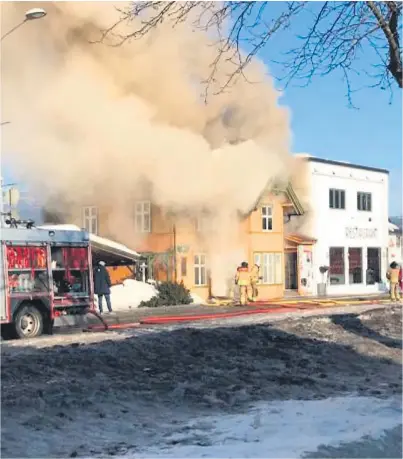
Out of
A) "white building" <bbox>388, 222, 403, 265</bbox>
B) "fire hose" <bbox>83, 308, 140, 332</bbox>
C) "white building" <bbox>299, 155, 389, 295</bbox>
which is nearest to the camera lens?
"fire hose" <bbox>83, 308, 140, 332</bbox>

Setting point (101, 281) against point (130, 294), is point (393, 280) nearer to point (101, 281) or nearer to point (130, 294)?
point (130, 294)

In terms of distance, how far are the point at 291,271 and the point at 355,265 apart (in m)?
4.34

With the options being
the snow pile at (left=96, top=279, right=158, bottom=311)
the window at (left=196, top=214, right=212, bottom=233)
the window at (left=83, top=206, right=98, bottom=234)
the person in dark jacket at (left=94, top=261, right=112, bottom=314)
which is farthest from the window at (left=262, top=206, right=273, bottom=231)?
the person in dark jacket at (left=94, top=261, right=112, bottom=314)

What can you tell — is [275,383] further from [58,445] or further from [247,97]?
[247,97]

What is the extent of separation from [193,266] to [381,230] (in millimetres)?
15346

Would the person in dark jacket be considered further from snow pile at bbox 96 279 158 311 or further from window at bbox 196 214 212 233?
window at bbox 196 214 212 233

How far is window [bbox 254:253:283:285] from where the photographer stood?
32.4m

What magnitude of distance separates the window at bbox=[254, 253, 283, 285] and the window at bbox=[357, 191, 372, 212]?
7.74 metres

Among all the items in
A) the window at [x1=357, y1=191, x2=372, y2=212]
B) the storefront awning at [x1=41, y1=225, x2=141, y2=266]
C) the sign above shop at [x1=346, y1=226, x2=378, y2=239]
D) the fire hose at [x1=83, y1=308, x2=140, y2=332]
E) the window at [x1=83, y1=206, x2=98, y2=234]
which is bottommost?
the fire hose at [x1=83, y1=308, x2=140, y2=332]

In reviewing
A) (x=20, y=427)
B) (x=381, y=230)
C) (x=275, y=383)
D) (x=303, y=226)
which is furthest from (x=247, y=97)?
(x=20, y=427)

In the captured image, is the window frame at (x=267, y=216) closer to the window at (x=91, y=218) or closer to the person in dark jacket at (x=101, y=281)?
the window at (x=91, y=218)

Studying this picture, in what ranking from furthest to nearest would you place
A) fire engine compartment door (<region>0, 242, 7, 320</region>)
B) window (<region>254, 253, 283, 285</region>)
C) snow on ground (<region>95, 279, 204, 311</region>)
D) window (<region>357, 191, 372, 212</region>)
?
window (<region>357, 191, 372, 212</region>)
window (<region>254, 253, 283, 285</region>)
snow on ground (<region>95, 279, 204, 311</region>)
fire engine compartment door (<region>0, 242, 7, 320</region>)

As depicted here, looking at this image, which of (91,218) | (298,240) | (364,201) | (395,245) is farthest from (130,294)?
(395,245)

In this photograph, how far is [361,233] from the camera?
3909cm
